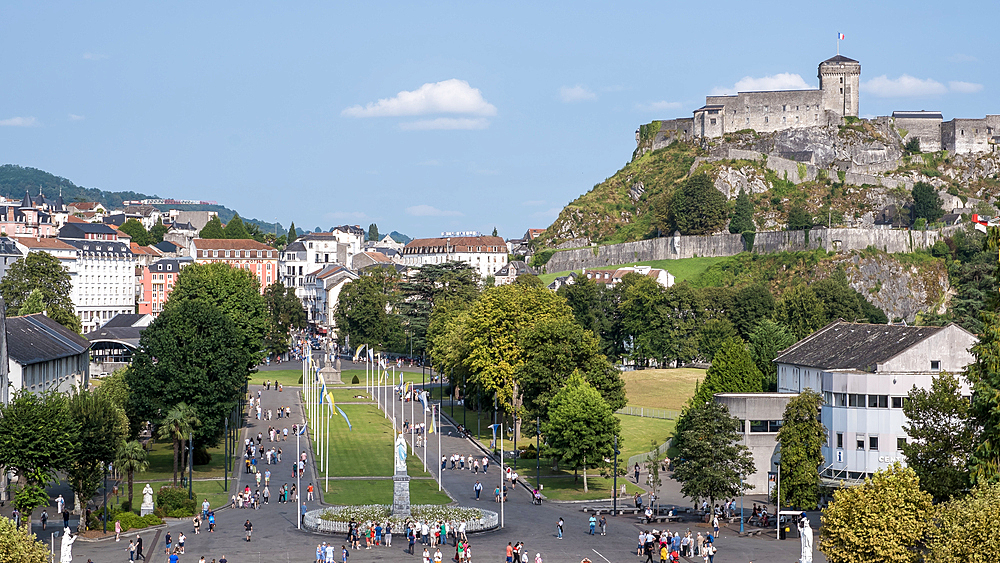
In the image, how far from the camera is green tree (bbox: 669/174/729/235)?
192500 millimetres

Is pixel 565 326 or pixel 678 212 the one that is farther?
pixel 678 212

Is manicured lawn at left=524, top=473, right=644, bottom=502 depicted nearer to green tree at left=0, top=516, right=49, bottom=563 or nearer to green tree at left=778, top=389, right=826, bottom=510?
green tree at left=778, top=389, right=826, bottom=510

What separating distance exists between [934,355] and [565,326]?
26260 mm

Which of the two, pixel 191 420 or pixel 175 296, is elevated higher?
pixel 175 296

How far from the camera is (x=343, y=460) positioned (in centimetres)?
8338

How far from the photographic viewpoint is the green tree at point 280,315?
→ 15886 cm

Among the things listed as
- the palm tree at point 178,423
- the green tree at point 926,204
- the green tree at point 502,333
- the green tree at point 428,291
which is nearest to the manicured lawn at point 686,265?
the green tree at point 926,204

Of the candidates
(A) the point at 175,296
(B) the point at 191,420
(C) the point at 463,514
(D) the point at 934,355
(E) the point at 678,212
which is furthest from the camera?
(E) the point at 678,212

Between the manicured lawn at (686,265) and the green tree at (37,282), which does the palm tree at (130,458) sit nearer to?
the green tree at (37,282)

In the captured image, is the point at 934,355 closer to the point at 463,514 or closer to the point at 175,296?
the point at 463,514

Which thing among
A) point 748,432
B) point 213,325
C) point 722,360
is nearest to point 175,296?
point 213,325

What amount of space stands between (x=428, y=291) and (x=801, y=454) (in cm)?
9744

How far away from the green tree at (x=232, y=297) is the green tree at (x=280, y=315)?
37384 millimetres

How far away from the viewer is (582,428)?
245 ft
